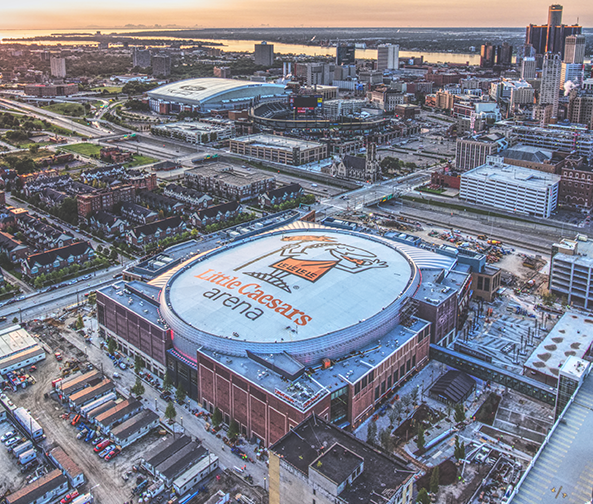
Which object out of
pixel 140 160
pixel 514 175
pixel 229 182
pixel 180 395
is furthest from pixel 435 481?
pixel 140 160

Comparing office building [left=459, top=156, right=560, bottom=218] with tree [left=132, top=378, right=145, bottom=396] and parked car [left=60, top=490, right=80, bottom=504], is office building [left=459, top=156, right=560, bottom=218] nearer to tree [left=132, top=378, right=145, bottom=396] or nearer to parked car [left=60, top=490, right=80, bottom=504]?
tree [left=132, top=378, right=145, bottom=396]

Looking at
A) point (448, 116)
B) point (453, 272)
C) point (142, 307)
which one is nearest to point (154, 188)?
point (142, 307)

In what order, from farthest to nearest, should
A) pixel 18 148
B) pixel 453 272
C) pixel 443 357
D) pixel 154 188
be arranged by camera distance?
→ 1. pixel 18 148
2. pixel 154 188
3. pixel 453 272
4. pixel 443 357

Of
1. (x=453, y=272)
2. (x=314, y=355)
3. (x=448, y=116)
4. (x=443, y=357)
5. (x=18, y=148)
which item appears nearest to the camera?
(x=314, y=355)

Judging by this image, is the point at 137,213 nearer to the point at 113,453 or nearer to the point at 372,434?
the point at 113,453

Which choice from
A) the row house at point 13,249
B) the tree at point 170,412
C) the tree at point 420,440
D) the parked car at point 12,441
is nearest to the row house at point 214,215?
the row house at point 13,249

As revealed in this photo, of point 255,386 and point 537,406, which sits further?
point 537,406

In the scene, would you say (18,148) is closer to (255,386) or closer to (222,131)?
(222,131)
